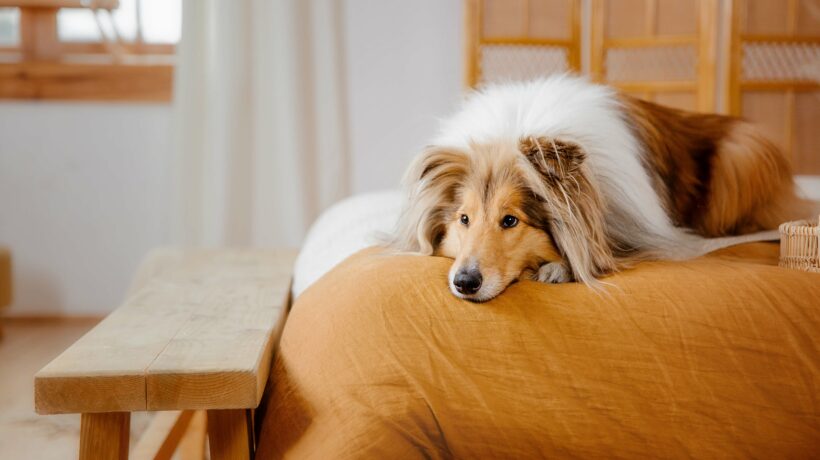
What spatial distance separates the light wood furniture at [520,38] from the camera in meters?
3.53

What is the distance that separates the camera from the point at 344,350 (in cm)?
138

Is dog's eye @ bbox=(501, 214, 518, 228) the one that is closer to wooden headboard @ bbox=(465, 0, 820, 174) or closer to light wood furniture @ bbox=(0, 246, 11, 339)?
wooden headboard @ bbox=(465, 0, 820, 174)

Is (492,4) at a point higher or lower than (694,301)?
higher

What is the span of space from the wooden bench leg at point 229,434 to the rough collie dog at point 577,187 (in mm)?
458

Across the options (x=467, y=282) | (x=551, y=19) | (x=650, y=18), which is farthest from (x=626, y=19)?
(x=467, y=282)

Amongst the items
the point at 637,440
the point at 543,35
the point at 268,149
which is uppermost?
the point at 543,35

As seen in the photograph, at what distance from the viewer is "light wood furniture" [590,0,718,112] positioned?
343 centimetres

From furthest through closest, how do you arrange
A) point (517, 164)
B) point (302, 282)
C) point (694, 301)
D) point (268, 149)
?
point (268, 149)
point (302, 282)
point (517, 164)
point (694, 301)

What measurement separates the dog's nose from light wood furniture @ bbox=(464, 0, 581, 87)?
221 cm

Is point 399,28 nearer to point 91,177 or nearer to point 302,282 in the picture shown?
point 91,177

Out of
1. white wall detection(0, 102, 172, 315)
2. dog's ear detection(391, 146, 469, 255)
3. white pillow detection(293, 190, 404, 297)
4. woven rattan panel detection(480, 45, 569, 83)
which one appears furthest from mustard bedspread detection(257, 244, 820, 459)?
white wall detection(0, 102, 172, 315)

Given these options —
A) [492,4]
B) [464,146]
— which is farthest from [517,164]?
[492,4]

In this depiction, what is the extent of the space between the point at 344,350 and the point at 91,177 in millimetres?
3035

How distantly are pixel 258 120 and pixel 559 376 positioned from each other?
9.23ft
